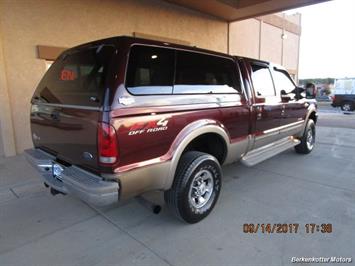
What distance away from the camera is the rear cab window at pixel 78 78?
95.7 inches

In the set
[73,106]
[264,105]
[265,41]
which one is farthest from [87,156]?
[265,41]

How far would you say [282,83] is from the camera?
502 cm

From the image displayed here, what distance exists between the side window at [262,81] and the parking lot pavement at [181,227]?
1.51 meters

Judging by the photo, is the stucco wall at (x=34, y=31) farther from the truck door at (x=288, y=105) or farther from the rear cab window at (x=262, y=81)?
the truck door at (x=288, y=105)

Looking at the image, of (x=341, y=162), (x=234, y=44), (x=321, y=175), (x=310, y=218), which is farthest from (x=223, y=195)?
(x=234, y=44)

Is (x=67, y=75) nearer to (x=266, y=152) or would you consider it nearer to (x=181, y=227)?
(x=181, y=227)

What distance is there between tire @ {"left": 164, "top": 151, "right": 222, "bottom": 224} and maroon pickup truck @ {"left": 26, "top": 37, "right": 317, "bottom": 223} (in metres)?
0.01

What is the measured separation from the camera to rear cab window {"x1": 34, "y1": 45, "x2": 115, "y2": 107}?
2432 mm

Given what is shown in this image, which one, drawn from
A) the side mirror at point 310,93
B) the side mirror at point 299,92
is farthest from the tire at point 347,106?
the side mirror at point 299,92

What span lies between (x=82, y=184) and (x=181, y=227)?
130 centimetres

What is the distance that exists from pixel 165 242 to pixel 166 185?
0.60 meters

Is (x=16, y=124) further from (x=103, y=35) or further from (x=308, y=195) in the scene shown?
(x=308, y=195)

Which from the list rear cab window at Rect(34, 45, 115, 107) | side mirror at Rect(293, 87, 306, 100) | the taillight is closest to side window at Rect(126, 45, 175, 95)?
rear cab window at Rect(34, 45, 115, 107)

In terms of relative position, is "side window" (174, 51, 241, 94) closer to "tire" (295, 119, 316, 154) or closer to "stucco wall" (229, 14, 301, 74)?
"tire" (295, 119, 316, 154)
